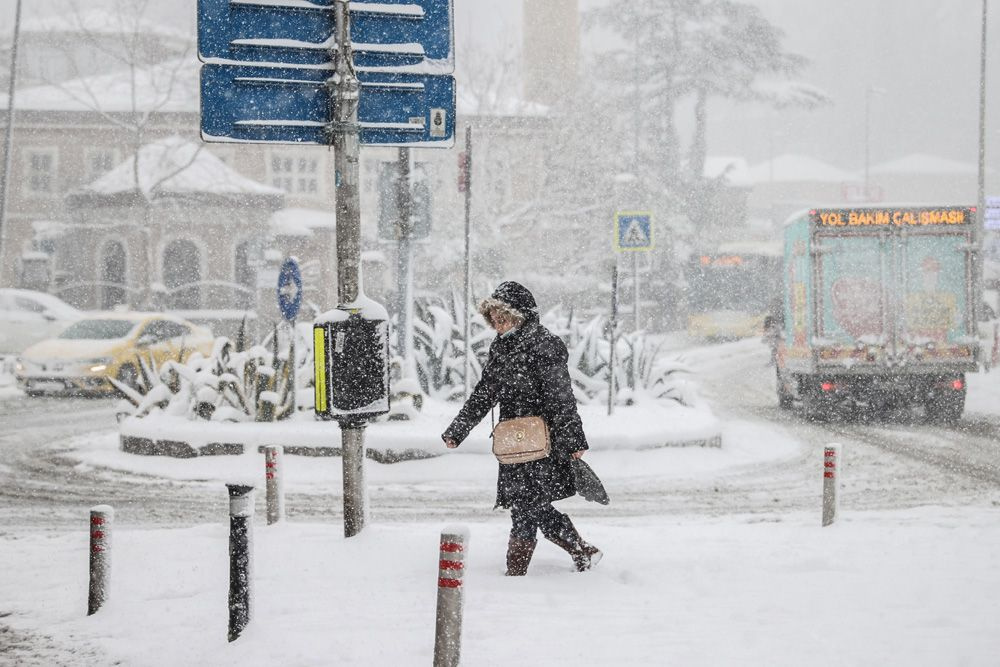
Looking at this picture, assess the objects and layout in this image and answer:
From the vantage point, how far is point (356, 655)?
16.5 ft

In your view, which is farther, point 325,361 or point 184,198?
point 184,198

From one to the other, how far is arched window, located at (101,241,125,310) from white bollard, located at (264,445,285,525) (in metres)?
31.5

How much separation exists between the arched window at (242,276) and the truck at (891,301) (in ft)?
83.0

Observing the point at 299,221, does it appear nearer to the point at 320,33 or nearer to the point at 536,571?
the point at 320,33

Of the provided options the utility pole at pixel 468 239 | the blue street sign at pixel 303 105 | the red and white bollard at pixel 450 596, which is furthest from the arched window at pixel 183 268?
the red and white bollard at pixel 450 596

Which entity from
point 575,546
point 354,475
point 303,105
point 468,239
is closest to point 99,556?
point 354,475

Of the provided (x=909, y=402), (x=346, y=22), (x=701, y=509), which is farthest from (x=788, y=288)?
(x=346, y=22)

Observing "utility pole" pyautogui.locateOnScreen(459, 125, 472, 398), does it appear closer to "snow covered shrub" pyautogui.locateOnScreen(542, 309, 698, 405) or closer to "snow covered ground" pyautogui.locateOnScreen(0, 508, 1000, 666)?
"snow covered shrub" pyautogui.locateOnScreen(542, 309, 698, 405)

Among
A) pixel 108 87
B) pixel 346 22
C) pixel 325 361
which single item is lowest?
pixel 325 361

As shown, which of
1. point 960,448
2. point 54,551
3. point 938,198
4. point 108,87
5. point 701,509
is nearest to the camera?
point 54,551

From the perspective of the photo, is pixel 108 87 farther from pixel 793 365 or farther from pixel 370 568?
pixel 370 568

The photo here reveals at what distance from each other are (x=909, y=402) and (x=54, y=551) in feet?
39.2

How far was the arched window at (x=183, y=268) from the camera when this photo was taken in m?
37.2

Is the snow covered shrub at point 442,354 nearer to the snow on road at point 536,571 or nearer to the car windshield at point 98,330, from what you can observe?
the snow on road at point 536,571
